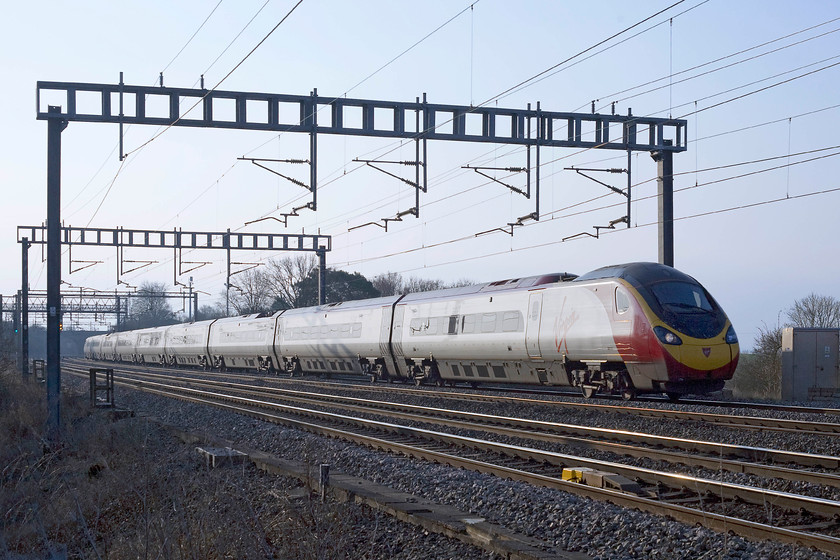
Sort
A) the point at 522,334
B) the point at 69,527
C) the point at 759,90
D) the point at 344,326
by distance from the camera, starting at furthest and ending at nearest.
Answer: the point at 344,326, the point at 522,334, the point at 759,90, the point at 69,527

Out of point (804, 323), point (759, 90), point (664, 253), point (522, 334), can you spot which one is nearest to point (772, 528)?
point (759, 90)

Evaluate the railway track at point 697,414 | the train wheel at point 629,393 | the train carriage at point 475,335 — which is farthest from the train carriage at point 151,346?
the train wheel at point 629,393

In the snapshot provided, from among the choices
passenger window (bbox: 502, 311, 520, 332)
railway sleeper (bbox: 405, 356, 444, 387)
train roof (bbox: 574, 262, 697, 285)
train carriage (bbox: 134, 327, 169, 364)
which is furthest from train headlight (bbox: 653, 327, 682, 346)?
train carriage (bbox: 134, 327, 169, 364)

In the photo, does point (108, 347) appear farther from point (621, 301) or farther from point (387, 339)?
point (621, 301)

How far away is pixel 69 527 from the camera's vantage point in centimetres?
883

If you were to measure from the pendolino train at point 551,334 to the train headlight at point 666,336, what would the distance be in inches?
0.8

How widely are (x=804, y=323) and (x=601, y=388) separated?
28.1m

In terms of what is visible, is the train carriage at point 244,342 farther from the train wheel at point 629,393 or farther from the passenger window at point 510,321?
the train wheel at point 629,393

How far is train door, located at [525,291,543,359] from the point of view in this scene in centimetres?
2023

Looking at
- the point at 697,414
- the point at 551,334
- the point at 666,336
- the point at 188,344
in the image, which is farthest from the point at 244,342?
the point at 697,414

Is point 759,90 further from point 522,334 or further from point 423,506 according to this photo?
point 423,506

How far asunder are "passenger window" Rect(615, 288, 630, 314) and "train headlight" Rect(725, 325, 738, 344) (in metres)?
2.24

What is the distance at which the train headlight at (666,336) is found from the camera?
16.8m

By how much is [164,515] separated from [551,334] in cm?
1335
